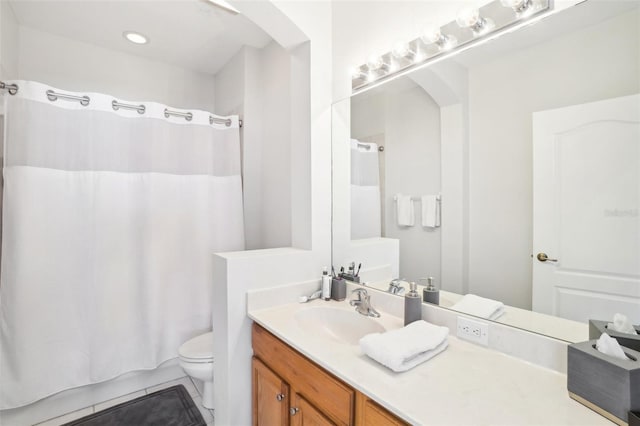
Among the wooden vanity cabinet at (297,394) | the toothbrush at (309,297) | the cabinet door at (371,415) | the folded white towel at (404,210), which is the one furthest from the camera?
the toothbrush at (309,297)

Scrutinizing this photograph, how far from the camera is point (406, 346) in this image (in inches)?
40.1

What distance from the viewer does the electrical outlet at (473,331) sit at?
45.3 inches

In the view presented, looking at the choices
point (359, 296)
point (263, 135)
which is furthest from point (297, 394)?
point (263, 135)

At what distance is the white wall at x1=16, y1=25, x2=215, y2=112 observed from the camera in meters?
2.28

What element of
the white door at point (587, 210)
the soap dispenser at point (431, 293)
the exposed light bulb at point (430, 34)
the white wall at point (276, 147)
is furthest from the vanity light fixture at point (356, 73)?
the soap dispenser at point (431, 293)

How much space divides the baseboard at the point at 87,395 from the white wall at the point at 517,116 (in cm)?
233

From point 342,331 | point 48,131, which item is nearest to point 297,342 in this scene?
point 342,331

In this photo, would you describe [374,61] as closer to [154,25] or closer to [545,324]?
[545,324]

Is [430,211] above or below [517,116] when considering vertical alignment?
below

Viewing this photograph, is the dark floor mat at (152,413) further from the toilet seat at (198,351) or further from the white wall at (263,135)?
the white wall at (263,135)

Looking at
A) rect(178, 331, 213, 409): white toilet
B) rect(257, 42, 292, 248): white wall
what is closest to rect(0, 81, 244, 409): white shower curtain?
rect(257, 42, 292, 248): white wall

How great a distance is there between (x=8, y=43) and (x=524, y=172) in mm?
3054

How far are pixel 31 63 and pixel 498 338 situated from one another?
338 centimetres

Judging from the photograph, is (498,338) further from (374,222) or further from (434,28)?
(434,28)
